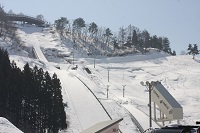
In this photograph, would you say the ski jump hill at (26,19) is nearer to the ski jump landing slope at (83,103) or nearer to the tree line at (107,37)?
the tree line at (107,37)

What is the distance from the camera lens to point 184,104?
61531mm

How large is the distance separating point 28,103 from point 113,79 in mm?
50544

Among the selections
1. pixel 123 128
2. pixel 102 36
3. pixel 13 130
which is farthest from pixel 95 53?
pixel 13 130

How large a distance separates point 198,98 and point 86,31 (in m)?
69.0

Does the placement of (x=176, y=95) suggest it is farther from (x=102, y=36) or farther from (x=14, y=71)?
(x=102, y=36)

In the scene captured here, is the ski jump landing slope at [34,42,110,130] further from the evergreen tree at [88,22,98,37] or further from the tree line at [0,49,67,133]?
the evergreen tree at [88,22,98,37]

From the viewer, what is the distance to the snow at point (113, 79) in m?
41.3

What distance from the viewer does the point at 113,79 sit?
80.6 m

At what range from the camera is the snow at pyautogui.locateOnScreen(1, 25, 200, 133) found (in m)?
41.3

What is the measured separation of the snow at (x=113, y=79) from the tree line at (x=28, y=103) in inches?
114

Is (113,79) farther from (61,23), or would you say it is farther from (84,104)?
(61,23)

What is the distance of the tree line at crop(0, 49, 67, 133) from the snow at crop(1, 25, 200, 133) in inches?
114

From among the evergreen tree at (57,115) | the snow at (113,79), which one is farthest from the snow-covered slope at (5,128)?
the snow at (113,79)

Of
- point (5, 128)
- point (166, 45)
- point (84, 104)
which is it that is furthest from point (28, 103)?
point (166, 45)
